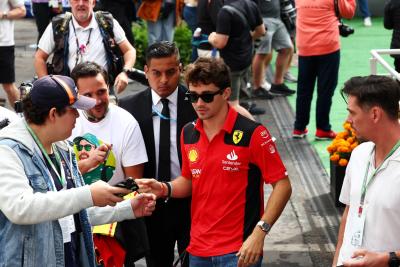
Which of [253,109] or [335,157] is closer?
[335,157]

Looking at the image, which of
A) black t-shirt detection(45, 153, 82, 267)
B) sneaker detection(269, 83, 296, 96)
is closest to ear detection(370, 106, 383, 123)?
black t-shirt detection(45, 153, 82, 267)

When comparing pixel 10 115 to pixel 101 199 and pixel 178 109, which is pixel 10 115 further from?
pixel 101 199

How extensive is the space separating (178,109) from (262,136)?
2.99 feet

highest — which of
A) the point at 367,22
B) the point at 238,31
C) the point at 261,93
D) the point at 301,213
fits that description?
the point at 238,31

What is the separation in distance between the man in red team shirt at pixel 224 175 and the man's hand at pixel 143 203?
16cm

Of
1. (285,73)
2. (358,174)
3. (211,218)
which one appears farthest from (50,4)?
(358,174)

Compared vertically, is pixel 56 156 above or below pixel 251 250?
above

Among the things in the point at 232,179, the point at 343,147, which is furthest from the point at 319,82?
the point at 232,179

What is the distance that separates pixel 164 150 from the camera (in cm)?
566

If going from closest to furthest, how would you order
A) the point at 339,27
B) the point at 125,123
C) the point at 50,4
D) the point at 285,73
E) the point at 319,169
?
the point at 125,123
the point at 319,169
the point at 339,27
the point at 50,4
the point at 285,73

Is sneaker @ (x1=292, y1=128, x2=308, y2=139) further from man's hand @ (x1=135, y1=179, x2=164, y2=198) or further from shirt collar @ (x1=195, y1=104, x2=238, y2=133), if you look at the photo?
man's hand @ (x1=135, y1=179, x2=164, y2=198)

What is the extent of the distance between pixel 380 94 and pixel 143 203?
1.43m

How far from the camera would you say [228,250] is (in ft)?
16.3

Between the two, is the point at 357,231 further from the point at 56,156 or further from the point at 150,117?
the point at 150,117
